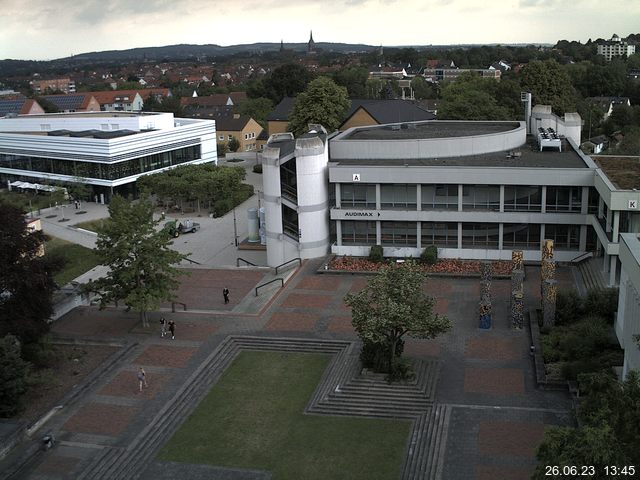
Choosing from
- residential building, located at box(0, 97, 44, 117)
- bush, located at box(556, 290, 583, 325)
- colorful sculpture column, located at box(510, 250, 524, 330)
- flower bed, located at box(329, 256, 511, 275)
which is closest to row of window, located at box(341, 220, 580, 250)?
flower bed, located at box(329, 256, 511, 275)

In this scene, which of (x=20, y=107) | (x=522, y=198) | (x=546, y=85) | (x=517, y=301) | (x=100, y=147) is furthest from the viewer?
(x=20, y=107)

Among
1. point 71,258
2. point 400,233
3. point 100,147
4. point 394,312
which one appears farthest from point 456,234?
point 100,147

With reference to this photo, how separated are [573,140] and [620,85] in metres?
79.6

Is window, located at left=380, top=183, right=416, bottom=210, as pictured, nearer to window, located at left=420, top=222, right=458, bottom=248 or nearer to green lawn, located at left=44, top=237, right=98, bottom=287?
window, located at left=420, top=222, right=458, bottom=248

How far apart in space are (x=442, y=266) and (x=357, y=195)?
674cm

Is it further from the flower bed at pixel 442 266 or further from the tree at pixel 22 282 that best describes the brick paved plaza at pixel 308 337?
the tree at pixel 22 282

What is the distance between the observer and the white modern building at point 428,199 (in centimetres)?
4028

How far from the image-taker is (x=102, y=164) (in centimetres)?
6750

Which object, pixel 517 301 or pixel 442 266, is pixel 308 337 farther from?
pixel 442 266

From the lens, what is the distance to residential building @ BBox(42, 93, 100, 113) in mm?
141250

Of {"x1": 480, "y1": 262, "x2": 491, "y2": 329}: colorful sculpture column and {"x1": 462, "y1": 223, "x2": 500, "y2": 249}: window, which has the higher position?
{"x1": 462, "y1": 223, "x2": 500, "y2": 249}: window

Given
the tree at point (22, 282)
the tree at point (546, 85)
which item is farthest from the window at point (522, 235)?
the tree at point (546, 85)

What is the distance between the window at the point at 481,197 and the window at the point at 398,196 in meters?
3.01

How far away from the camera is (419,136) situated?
49625 mm
